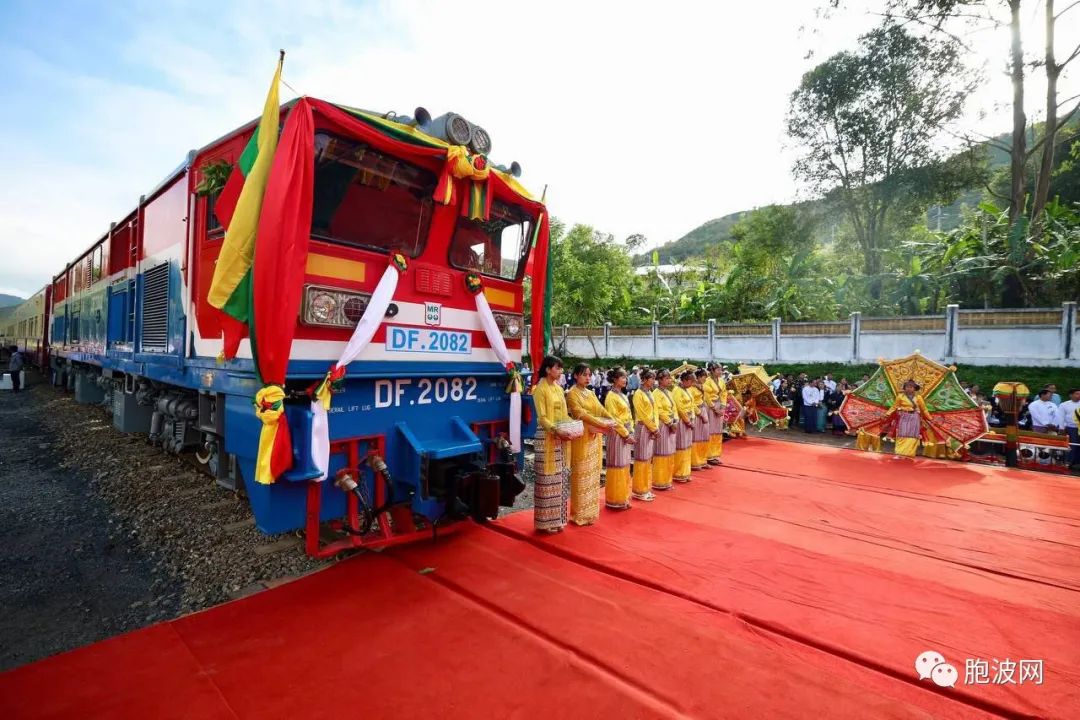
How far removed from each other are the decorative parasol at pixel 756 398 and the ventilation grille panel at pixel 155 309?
34.2 ft

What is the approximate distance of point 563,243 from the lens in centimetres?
2431

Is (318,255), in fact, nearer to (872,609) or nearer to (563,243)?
(872,609)

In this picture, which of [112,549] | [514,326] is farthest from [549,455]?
[112,549]

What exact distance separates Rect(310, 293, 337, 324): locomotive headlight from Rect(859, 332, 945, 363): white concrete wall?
16.4 m

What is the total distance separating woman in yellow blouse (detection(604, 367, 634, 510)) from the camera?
5508 millimetres

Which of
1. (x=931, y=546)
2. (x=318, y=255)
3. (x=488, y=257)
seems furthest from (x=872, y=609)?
(x=318, y=255)

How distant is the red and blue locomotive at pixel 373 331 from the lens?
10.6 ft

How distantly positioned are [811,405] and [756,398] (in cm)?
231

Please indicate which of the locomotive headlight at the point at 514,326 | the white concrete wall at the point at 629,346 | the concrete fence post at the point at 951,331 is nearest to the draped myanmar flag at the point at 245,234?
the locomotive headlight at the point at 514,326

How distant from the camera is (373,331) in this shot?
3.39 metres

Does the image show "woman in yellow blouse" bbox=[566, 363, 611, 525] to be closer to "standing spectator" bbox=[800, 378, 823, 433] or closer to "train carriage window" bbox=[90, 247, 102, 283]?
"train carriage window" bbox=[90, 247, 102, 283]

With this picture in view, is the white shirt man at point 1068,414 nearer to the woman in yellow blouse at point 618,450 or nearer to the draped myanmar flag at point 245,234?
the woman in yellow blouse at point 618,450

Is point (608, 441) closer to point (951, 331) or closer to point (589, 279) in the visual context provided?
point (951, 331)

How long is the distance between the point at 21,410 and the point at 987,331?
24034 millimetres
